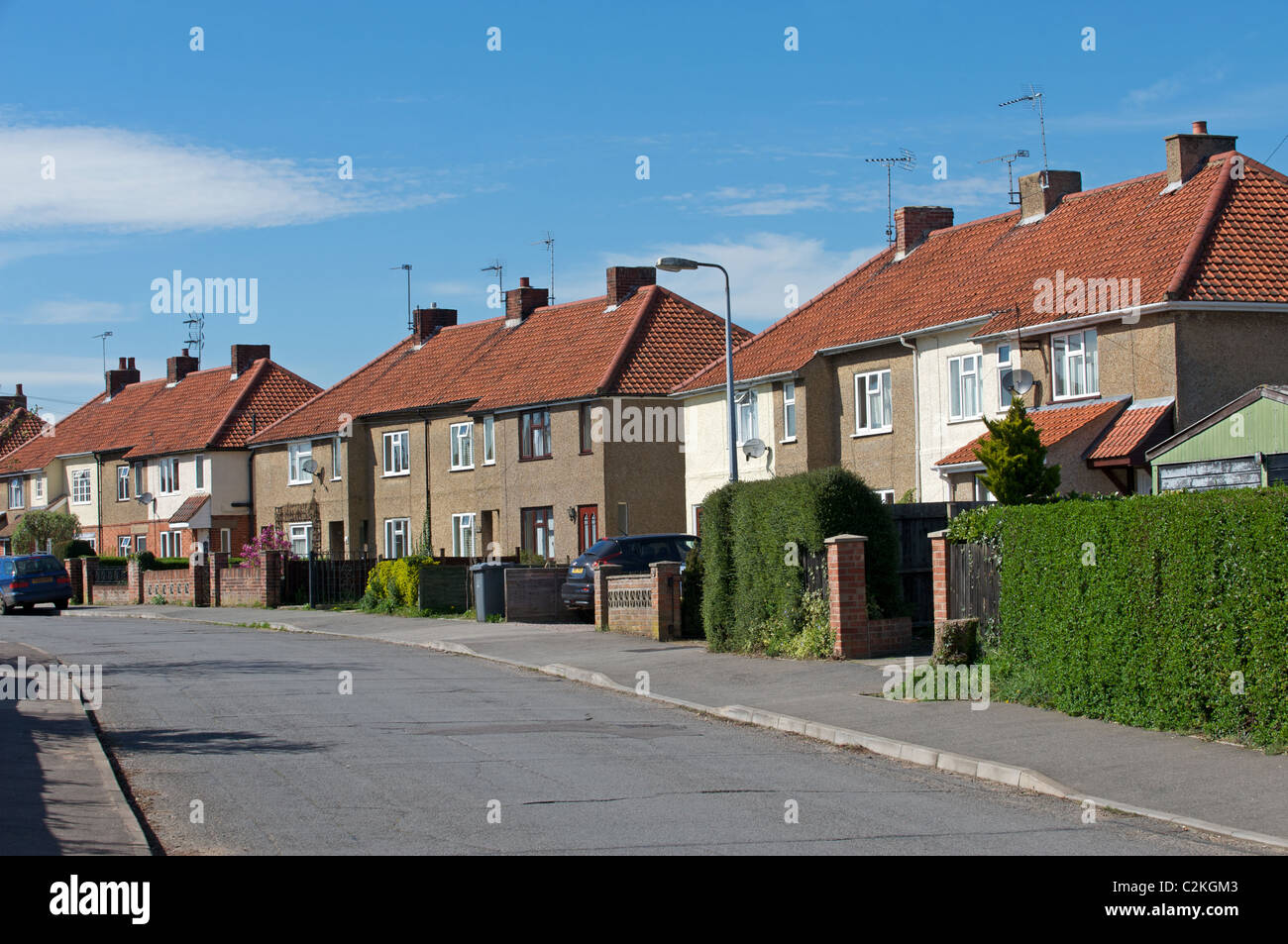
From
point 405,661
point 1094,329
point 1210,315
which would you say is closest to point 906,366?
point 1094,329

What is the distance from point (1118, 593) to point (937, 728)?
6.98 feet

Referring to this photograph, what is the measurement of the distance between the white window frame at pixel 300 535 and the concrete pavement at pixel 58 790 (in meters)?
38.4

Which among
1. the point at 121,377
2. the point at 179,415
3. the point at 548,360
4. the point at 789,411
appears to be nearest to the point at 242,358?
the point at 179,415

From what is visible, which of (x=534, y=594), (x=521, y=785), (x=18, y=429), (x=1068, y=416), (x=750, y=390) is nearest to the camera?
(x=521, y=785)

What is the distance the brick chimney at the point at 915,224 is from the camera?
38.1 meters

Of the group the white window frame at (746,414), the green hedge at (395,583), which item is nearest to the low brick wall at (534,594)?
the green hedge at (395,583)

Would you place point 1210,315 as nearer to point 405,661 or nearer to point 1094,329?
point 1094,329

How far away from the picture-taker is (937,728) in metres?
13.6

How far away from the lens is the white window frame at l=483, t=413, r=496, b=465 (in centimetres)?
4494

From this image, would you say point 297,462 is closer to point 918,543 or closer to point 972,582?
point 918,543

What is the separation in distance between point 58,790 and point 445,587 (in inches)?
923

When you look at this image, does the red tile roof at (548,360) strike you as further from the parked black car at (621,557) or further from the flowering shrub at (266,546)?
the parked black car at (621,557)

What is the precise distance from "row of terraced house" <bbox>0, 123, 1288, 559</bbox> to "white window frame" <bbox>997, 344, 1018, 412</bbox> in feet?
0.21

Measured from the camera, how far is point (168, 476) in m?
63.7
